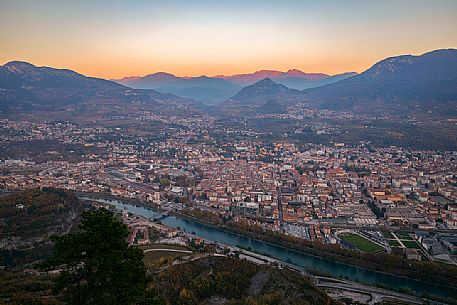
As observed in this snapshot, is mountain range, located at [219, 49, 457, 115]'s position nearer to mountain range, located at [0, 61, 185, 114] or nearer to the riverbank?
mountain range, located at [0, 61, 185, 114]

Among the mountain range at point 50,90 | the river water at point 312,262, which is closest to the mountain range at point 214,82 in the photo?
the mountain range at point 50,90

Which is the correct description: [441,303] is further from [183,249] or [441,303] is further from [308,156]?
[308,156]

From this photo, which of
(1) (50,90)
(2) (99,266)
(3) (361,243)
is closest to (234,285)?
(2) (99,266)

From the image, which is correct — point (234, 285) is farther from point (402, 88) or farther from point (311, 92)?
point (311, 92)

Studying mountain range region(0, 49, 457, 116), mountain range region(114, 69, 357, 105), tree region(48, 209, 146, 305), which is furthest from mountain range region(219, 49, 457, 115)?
tree region(48, 209, 146, 305)

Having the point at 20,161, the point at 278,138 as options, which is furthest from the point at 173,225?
the point at 278,138
